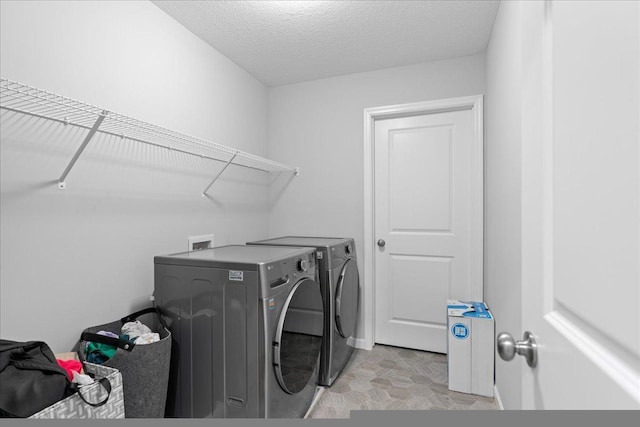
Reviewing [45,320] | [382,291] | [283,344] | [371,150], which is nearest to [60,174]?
[45,320]

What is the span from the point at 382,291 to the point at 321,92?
1878 mm

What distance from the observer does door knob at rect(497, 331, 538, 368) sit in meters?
0.68

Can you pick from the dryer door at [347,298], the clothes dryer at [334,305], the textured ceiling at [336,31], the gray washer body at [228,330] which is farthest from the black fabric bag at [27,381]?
the textured ceiling at [336,31]

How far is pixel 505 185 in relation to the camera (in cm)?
175

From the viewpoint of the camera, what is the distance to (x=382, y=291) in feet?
9.51

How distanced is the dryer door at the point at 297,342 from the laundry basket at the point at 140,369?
495mm

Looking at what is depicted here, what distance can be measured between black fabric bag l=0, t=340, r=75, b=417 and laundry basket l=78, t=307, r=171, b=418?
0.87 ft

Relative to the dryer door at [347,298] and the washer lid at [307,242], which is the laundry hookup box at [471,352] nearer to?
the dryer door at [347,298]

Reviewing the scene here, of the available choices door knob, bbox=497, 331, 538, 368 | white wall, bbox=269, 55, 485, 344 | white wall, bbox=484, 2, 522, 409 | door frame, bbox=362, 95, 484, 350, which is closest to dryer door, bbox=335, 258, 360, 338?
door frame, bbox=362, 95, 484, 350

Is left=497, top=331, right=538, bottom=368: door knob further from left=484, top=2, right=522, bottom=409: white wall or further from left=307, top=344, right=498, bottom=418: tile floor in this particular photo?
left=307, top=344, right=498, bottom=418: tile floor

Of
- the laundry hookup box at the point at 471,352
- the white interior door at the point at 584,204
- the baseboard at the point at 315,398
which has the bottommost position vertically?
the baseboard at the point at 315,398

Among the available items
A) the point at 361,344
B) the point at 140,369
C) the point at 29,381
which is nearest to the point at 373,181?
the point at 361,344

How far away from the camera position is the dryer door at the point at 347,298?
7.34 ft

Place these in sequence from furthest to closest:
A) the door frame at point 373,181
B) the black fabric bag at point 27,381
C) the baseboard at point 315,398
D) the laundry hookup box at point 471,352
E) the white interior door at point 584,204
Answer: the door frame at point 373,181, the laundry hookup box at point 471,352, the baseboard at point 315,398, the black fabric bag at point 27,381, the white interior door at point 584,204
